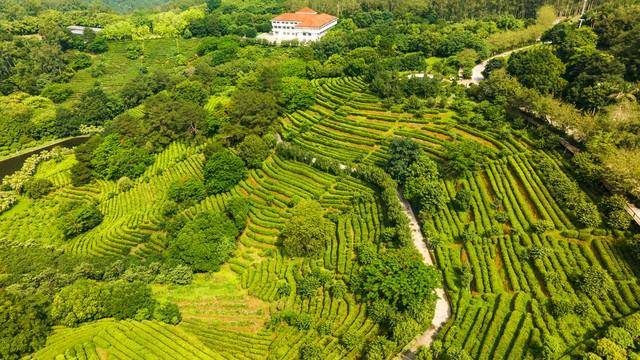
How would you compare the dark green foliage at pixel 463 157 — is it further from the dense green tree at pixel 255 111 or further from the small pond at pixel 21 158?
the small pond at pixel 21 158

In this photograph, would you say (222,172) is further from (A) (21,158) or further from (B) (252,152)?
(A) (21,158)

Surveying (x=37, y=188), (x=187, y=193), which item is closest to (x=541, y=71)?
(x=187, y=193)

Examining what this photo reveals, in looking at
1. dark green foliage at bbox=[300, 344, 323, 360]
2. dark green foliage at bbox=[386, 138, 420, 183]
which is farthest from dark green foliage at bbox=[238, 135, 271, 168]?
dark green foliage at bbox=[300, 344, 323, 360]

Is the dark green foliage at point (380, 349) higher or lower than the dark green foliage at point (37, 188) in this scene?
higher

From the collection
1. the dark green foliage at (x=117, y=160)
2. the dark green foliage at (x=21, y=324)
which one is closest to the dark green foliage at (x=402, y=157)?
the dark green foliage at (x=21, y=324)

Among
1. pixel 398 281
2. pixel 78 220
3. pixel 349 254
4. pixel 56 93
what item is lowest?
pixel 78 220

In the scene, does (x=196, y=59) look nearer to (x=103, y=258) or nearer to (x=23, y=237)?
(x=23, y=237)
